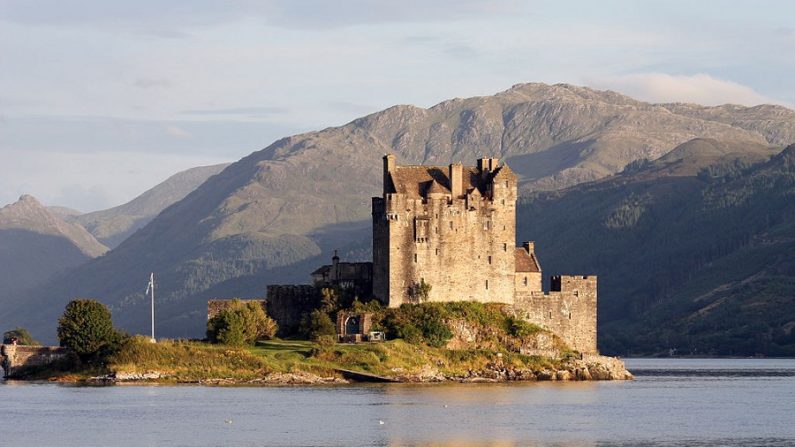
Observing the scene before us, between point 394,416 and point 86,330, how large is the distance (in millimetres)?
33479

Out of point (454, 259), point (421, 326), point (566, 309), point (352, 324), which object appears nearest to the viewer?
point (421, 326)

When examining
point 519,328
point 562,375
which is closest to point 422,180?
point 519,328

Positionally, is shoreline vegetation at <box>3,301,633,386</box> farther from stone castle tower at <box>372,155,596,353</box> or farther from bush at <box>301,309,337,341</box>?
stone castle tower at <box>372,155,596,353</box>

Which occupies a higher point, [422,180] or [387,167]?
[387,167]

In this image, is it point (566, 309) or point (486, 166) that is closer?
point (486, 166)

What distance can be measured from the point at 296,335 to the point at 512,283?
60.5 ft

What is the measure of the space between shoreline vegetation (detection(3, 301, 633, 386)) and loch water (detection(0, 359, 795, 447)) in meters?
2.11

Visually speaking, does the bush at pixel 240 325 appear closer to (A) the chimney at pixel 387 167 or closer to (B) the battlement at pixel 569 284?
(A) the chimney at pixel 387 167

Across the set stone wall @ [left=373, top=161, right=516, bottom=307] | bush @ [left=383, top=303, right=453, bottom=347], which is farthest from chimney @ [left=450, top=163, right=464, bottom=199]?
bush @ [left=383, top=303, right=453, bottom=347]

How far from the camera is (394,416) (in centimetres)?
9688

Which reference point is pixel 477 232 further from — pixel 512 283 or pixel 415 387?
pixel 415 387

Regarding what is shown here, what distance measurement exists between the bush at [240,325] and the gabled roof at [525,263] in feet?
68.2

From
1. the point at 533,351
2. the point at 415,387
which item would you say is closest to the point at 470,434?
the point at 415,387

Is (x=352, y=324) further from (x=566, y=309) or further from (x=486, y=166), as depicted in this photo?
(x=566, y=309)
